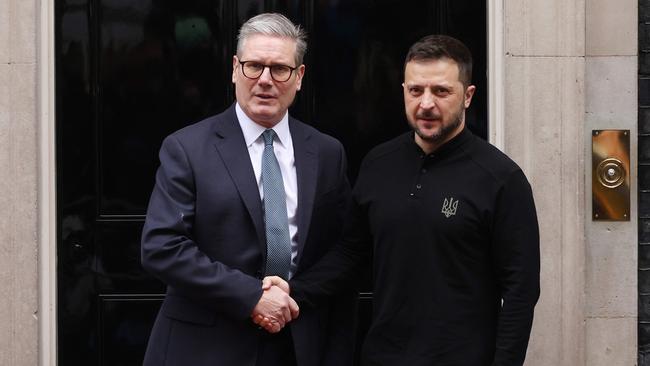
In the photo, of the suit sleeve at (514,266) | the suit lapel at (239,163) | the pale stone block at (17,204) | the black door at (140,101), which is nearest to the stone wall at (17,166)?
the pale stone block at (17,204)

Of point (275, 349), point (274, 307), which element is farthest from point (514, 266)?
point (275, 349)

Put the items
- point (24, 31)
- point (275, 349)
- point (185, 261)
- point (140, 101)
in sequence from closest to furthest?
point (185, 261) → point (275, 349) → point (24, 31) → point (140, 101)

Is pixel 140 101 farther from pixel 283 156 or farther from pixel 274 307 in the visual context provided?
pixel 274 307

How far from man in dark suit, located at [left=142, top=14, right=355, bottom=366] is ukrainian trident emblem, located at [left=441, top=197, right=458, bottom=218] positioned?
533mm

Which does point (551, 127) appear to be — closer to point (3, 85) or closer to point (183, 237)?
point (183, 237)

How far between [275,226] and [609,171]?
7.04 feet

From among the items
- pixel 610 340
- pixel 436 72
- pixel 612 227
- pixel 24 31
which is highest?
pixel 24 31

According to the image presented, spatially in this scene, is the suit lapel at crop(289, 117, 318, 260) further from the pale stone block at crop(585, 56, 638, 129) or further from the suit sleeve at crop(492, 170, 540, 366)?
the pale stone block at crop(585, 56, 638, 129)

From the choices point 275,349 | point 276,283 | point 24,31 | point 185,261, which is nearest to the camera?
point 185,261

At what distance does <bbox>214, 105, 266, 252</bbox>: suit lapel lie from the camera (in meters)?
3.47

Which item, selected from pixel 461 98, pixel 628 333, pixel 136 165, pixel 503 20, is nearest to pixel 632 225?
pixel 628 333

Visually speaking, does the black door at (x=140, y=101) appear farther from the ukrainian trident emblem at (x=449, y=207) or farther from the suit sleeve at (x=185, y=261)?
the ukrainian trident emblem at (x=449, y=207)

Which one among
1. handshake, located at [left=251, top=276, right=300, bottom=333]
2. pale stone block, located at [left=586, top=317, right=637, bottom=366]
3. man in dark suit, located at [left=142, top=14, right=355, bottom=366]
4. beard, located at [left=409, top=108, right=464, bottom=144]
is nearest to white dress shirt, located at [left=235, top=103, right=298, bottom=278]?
man in dark suit, located at [left=142, top=14, right=355, bottom=366]

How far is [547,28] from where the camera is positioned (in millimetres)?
4957
